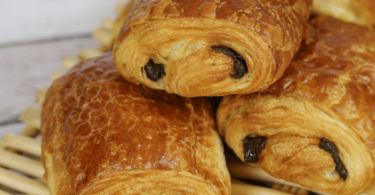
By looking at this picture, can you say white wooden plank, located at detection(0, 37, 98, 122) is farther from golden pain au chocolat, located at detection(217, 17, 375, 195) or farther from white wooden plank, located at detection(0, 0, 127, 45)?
golden pain au chocolat, located at detection(217, 17, 375, 195)

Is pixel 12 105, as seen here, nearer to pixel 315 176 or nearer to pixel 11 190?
pixel 11 190

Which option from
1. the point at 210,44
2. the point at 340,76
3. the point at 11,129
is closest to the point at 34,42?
the point at 11,129

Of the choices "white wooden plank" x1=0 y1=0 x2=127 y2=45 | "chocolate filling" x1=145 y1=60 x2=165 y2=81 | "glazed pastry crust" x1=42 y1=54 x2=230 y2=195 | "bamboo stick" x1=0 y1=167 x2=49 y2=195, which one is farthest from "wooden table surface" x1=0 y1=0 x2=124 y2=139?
"chocolate filling" x1=145 y1=60 x2=165 y2=81

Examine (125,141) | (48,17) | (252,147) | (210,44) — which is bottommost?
(48,17)

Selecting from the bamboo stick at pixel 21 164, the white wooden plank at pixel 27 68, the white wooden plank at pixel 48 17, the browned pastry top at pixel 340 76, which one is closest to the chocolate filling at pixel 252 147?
the browned pastry top at pixel 340 76

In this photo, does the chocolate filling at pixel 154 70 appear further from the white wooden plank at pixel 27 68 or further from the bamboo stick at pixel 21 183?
the white wooden plank at pixel 27 68

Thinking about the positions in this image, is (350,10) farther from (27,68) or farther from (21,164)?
(27,68)

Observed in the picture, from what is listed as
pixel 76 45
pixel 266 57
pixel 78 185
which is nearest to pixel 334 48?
pixel 266 57
